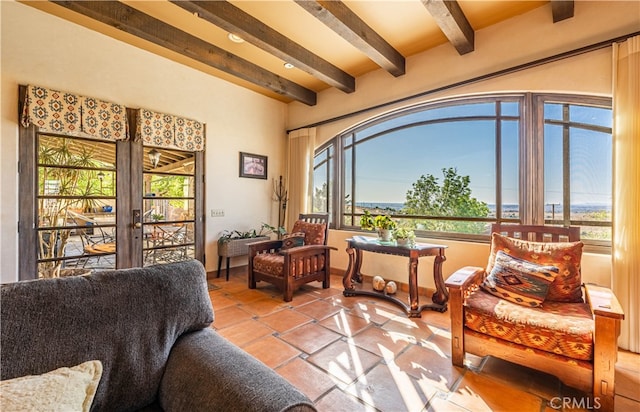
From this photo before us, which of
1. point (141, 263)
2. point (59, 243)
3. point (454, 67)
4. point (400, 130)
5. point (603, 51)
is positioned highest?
point (454, 67)

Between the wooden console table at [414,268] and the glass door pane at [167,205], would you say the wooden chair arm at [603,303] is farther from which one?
the glass door pane at [167,205]

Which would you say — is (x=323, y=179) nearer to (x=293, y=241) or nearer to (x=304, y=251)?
(x=293, y=241)

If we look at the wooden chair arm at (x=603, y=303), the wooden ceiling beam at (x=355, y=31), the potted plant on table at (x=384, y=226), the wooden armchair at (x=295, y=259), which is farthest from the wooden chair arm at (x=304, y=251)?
the wooden chair arm at (x=603, y=303)

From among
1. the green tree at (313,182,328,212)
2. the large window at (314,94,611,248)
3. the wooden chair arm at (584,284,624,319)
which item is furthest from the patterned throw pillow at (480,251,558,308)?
the green tree at (313,182,328,212)

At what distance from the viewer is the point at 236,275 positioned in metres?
4.48

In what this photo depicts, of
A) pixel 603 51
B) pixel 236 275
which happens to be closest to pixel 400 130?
pixel 603 51

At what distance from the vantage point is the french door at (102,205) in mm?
2875

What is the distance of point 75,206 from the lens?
3.14 m

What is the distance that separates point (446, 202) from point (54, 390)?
382 cm

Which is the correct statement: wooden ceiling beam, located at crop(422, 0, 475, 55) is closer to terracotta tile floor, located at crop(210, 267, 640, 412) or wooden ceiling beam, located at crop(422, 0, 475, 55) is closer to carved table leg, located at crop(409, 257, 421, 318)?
carved table leg, located at crop(409, 257, 421, 318)

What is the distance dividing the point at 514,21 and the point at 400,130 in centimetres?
170

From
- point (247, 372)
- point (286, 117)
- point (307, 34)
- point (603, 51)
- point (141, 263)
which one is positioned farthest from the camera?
point (286, 117)

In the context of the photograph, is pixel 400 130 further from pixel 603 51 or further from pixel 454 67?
pixel 603 51

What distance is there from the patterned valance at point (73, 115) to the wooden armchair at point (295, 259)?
2.20 meters
